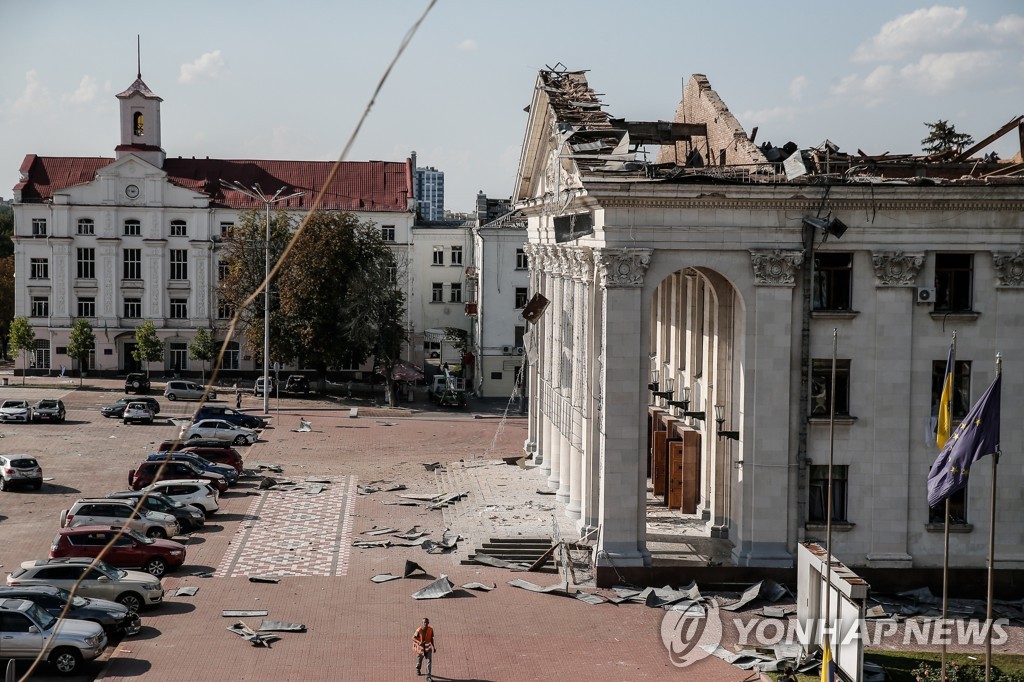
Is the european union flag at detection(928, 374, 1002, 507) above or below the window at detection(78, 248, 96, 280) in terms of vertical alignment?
below

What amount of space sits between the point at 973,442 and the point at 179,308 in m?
69.6

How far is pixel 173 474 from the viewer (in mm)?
48219

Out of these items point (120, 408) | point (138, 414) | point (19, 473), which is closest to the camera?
point (19, 473)

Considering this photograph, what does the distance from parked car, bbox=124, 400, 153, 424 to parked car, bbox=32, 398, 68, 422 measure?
3677mm

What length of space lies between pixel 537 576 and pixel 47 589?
14218 millimetres

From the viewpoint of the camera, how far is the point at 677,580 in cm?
3547

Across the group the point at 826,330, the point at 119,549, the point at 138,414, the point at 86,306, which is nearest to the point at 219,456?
the point at 138,414

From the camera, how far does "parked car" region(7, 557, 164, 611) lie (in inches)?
1248

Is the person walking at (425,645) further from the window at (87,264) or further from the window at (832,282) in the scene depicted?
the window at (87,264)

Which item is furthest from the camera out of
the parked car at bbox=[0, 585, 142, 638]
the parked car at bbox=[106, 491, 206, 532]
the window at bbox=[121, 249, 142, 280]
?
the window at bbox=[121, 249, 142, 280]

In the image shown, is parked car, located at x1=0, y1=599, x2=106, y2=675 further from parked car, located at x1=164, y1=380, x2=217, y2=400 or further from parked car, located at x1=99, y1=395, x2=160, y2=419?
parked car, located at x1=164, y1=380, x2=217, y2=400

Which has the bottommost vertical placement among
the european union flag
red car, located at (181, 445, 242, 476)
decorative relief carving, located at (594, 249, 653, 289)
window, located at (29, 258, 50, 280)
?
red car, located at (181, 445, 242, 476)

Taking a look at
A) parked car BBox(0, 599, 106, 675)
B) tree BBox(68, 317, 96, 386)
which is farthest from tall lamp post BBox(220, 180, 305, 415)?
parked car BBox(0, 599, 106, 675)

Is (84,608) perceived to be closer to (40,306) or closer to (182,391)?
(182,391)
